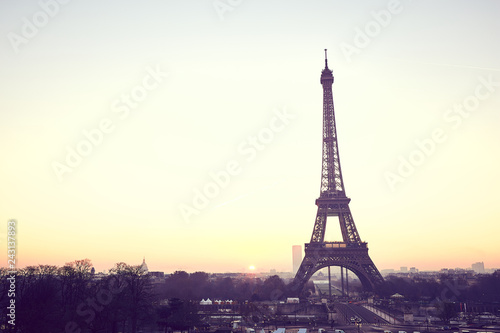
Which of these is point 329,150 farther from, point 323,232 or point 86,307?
point 86,307

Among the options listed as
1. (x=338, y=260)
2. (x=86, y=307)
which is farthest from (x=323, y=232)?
(x=86, y=307)

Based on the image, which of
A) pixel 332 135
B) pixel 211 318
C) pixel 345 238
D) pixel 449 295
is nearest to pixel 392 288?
pixel 449 295

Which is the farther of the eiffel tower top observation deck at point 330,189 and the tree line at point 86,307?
the eiffel tower top observation deck at point 330,189

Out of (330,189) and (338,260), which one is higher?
(330,189)

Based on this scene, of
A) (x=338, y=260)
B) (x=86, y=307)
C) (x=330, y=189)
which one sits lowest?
(x=86, y=307)

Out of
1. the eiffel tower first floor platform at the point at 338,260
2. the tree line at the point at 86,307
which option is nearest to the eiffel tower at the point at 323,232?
the eiffel tower first floor platform at the point at 338,260

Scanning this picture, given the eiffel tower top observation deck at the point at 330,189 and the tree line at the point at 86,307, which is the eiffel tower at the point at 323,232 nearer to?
the eiffel tower top observation deck at the point at 330,189

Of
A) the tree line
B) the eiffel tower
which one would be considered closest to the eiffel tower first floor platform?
the eiffel tower

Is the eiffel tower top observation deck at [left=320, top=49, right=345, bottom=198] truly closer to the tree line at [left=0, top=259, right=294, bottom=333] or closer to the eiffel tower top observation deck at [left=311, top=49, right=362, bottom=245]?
the eiffel tower top observation deck at [left=311, top=49, right=362, bottom=245]
